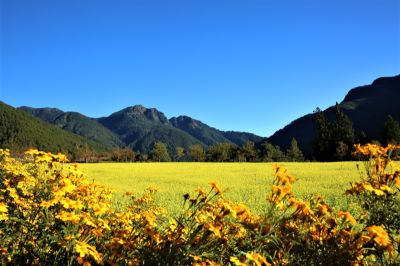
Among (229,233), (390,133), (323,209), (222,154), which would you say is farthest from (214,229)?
(222,154)

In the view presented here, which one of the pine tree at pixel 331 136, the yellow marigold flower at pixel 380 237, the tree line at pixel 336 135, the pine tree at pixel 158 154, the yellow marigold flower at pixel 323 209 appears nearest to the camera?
the yellow marigold flower at pixel 380 237

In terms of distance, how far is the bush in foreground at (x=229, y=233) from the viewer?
9.16 ft

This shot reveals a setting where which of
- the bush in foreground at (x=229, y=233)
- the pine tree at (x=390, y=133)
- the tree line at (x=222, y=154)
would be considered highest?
the pine tree at (x=390, y=133)

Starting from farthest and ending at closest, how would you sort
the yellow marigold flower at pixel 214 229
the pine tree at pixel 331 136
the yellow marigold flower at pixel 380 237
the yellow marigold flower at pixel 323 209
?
the pine tree at pixel 331 136, the yellow marigold flower at pixel 323 209, the yellow marigold flower at pixel 214 229, the yellow marigold flower at pixel 380 237

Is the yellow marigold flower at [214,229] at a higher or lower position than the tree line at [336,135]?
lower

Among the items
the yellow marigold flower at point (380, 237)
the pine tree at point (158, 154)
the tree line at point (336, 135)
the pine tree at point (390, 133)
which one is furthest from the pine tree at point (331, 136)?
the yellow marigold flower at point (380, 237)

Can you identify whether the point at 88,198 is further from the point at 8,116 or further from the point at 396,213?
the point at 8,116

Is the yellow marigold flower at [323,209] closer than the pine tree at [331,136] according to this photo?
Yes

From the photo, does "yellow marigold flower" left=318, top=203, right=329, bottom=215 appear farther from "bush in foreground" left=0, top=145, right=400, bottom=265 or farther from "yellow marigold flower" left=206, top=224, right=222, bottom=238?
"yellow marigold flower" left=206, top=224, right=222, bottom=238

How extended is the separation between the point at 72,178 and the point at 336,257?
3162mm

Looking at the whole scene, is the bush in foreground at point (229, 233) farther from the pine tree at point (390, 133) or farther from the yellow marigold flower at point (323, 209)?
the pine tree at point (390, 133)

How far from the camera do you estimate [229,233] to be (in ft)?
10.5

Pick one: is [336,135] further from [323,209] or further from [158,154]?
[323,209]

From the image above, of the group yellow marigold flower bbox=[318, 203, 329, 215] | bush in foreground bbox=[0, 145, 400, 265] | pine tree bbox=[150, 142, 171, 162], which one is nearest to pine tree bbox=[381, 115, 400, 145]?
pine tree bbox=[150, 142, 171, 162]
